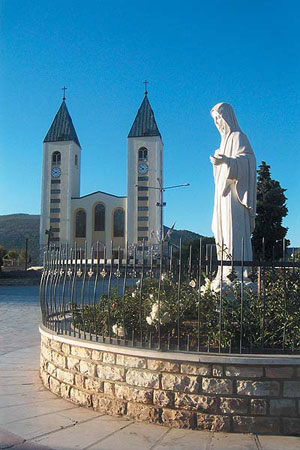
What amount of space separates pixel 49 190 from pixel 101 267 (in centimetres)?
6408

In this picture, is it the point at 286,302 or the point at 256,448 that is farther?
the point at 286,302

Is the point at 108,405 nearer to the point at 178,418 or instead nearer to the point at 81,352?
the point at 81,352

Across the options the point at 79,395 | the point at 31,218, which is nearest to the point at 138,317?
the point at 79,395

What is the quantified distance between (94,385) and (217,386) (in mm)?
1449

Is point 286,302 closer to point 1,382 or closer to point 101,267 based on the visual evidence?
point 101,267

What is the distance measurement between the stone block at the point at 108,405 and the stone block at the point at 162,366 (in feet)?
1.74

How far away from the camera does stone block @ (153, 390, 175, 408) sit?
4332 millimetres

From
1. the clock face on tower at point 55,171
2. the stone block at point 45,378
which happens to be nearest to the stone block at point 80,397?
the stone block at point 45,378

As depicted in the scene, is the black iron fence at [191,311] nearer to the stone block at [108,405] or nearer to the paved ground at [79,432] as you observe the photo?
the stone block at [108,405]

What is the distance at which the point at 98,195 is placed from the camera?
70.0m

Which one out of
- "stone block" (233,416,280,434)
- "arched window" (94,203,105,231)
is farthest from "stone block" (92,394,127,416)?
"arched window" (94,203,105,231)

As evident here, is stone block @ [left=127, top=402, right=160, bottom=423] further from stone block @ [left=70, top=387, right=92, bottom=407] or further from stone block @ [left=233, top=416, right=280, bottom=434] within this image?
stone block @ [left=233, top=416, right=280, bottom=434]

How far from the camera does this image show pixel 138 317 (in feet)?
17.2

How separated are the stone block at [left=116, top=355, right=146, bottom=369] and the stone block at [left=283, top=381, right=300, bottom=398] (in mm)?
1386
